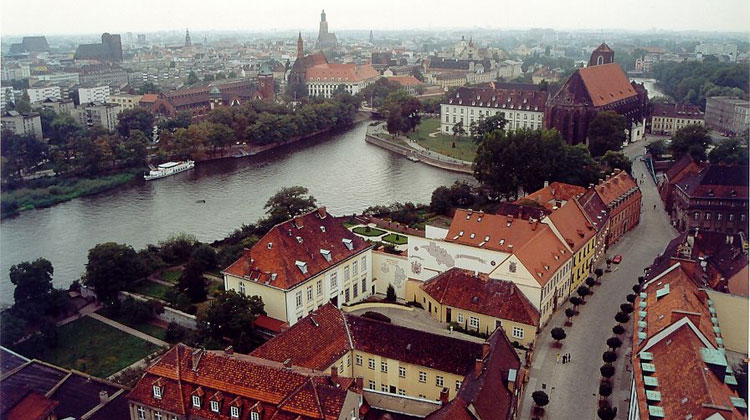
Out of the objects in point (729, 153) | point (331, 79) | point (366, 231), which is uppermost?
point (331, 79)

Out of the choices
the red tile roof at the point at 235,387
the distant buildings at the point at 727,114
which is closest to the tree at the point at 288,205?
the red tile roof at the point at 235,387

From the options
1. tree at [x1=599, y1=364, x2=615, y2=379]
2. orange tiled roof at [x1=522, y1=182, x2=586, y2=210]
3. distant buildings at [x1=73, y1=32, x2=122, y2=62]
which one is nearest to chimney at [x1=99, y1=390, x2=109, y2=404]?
tree at [x1=599, y1=364, x2=615, y2=379]

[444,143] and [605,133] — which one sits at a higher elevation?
[605,133]

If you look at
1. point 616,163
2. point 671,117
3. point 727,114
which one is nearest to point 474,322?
point 616,163

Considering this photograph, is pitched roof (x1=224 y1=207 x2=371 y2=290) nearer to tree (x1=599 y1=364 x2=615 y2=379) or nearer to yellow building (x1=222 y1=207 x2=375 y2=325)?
yellow building (x1=222 y1=207 x2=375 y2=325)

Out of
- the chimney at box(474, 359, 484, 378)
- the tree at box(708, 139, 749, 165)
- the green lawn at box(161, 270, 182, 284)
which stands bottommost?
the green lawn at box(161, 270, 182, 284)

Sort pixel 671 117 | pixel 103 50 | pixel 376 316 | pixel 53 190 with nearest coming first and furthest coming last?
pixel 376 316
pixel 53 190
pixel 671 117
pixel 103 50

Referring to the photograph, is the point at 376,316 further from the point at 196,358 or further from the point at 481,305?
the point at 196,358
